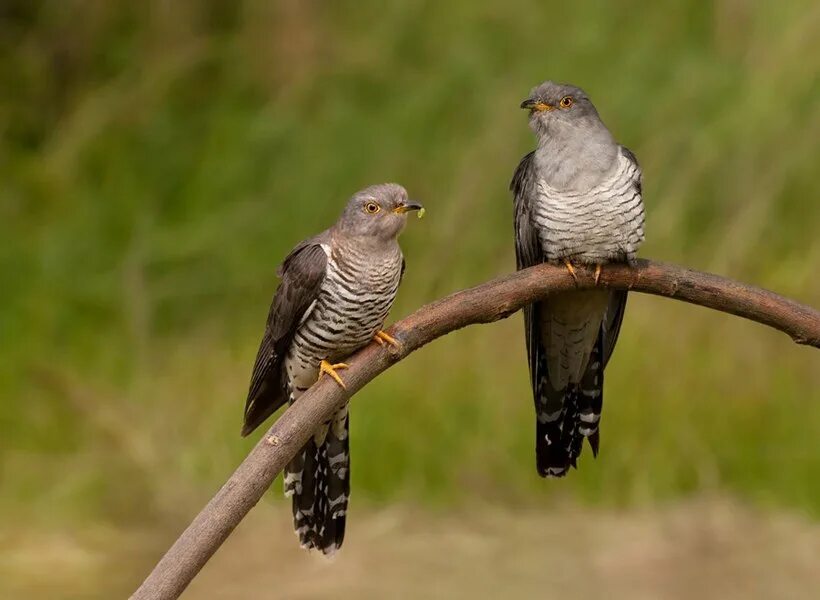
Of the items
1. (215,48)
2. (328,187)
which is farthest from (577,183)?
(215,48)

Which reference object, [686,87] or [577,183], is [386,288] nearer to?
[577,183]

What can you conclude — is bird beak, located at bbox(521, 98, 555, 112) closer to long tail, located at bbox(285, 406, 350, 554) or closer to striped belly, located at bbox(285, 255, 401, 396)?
striped belly, located at bbox(285, 255, 401, 396)

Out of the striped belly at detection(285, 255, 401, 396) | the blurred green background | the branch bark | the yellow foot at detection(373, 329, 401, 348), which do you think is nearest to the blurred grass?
the blurred green background

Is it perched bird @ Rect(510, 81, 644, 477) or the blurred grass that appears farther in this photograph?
the blurred grass

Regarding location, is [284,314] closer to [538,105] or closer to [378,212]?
[378,212]

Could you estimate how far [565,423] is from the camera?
2994 millimetres

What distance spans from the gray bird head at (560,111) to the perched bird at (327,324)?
422mm

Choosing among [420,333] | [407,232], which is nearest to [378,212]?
[420,333]

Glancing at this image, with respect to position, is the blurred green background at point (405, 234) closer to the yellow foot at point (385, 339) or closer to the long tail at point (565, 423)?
the long tail at point (565, 423)

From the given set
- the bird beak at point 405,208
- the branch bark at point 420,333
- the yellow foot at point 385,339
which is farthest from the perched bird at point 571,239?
the yellow foot at point 385,339

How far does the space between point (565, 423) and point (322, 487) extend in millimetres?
598

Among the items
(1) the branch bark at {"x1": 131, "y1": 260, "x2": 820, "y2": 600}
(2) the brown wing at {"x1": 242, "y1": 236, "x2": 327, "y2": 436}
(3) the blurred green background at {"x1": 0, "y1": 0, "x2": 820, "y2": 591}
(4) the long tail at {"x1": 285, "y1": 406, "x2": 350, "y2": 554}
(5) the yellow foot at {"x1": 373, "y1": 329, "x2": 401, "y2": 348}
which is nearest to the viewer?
(1) the branch bark at {"x1": 131, "y1": 260, "x2": 820, "y2": 600}

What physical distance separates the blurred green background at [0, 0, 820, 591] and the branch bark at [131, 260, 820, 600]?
2176mm

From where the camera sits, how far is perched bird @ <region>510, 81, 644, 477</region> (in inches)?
110
